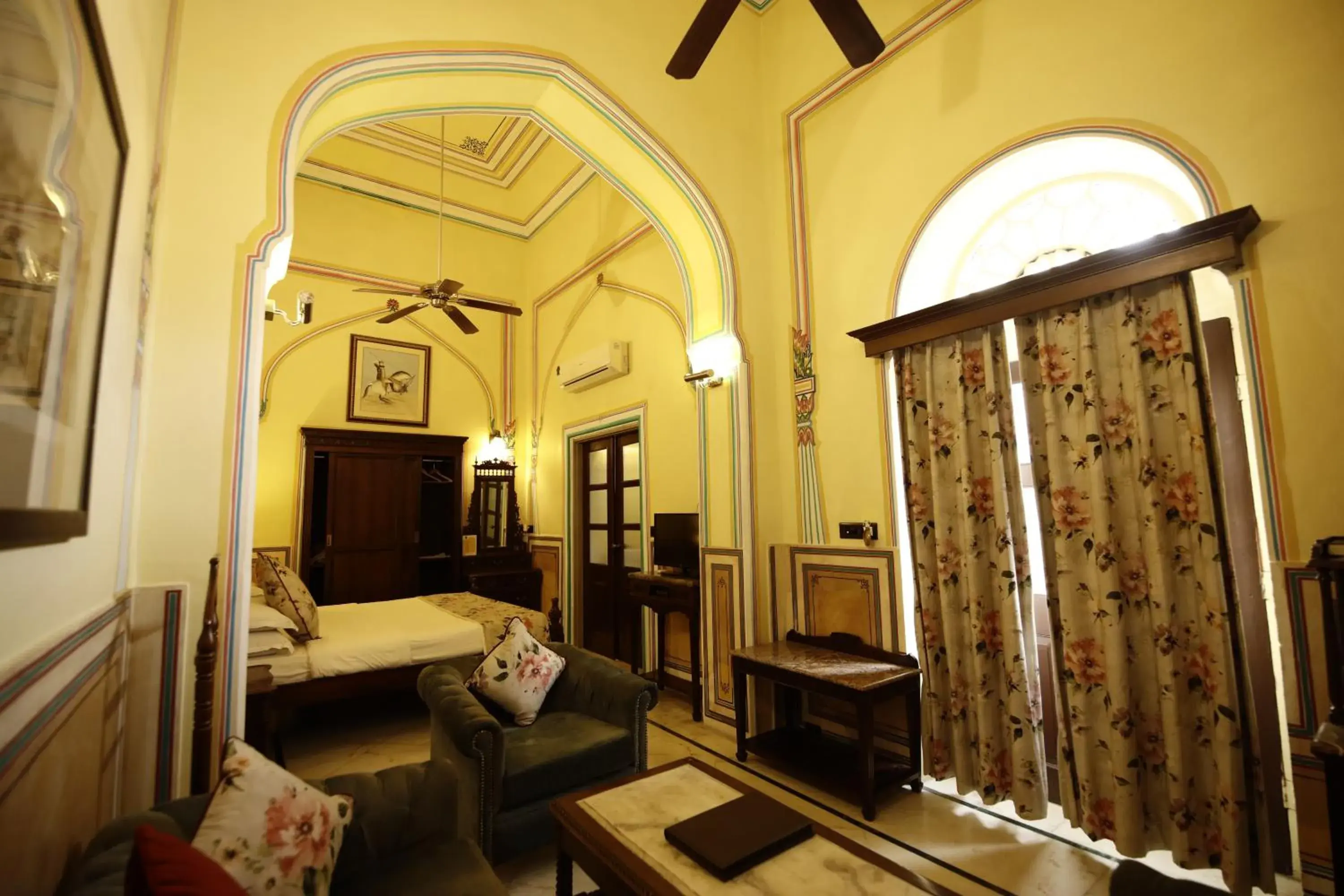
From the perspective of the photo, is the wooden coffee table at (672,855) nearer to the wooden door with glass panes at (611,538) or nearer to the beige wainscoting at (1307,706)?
the beige wainscoting at (1307,706)

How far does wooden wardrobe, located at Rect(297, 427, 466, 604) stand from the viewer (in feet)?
18.4

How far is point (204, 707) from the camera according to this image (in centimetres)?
194

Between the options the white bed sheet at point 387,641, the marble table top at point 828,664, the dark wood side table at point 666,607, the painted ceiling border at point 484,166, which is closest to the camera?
the marble table top at point 828,664

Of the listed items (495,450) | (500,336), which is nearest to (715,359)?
(495,450)

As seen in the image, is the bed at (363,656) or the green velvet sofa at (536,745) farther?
the bed at (363,656)

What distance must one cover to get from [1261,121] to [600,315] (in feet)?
14.9

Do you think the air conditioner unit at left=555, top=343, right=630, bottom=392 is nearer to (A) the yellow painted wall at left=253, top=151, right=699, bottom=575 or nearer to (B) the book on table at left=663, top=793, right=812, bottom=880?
(A) the yellow painted wall at left=253, top=151, right=699, bottom=575

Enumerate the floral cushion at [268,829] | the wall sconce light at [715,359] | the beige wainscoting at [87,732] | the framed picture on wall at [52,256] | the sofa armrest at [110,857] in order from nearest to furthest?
the framed picture on wall at [52,256], the beige wainscoting at [87,732], the sofa armrest at [110,857], the floral cushion at [268,829], the wall sconce light at [715,359]

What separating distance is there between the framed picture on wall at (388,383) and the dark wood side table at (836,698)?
441 cm

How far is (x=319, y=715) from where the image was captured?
388 cm

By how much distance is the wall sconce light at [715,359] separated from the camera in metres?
3.81

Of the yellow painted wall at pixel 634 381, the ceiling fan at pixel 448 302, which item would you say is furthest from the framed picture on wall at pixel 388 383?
Result: the yellow painted wall at pixel 634 381

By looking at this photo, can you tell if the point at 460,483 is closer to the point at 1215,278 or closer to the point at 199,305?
the point at 199,305

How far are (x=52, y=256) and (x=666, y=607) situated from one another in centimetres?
377
